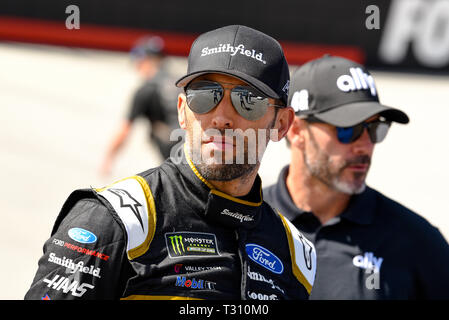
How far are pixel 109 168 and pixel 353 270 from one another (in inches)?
222

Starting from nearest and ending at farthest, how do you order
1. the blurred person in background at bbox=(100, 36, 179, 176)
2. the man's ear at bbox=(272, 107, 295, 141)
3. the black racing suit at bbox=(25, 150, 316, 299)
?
the black racing suit at bbox=(25, 150, 316, 299), the man's ear at bbox=(272, 107, 295, 141), the blurred person in background at bbox=(100, 36, 179, 176)

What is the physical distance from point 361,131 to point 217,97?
5.31 feet

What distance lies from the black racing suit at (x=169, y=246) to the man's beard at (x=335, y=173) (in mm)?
1087

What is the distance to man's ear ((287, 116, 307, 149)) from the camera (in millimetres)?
4129

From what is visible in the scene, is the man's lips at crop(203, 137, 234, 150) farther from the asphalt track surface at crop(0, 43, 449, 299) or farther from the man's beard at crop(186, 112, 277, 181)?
the asphalt track surface at crop(0, 43, 449, 299)

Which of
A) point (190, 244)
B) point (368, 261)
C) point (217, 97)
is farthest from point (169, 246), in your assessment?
point (368, 261)

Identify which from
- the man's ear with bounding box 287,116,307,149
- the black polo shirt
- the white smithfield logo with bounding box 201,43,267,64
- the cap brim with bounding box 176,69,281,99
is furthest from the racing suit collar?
the man's ear with bounding box 287,116,307,149

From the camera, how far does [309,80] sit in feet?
13.6

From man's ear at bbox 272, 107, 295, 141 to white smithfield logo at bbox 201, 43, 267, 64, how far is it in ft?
0.96

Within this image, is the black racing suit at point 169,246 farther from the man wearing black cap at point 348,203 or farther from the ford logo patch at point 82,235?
the man wearing black cap at point 348,203

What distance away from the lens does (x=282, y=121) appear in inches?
115

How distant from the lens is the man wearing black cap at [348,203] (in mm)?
3656
